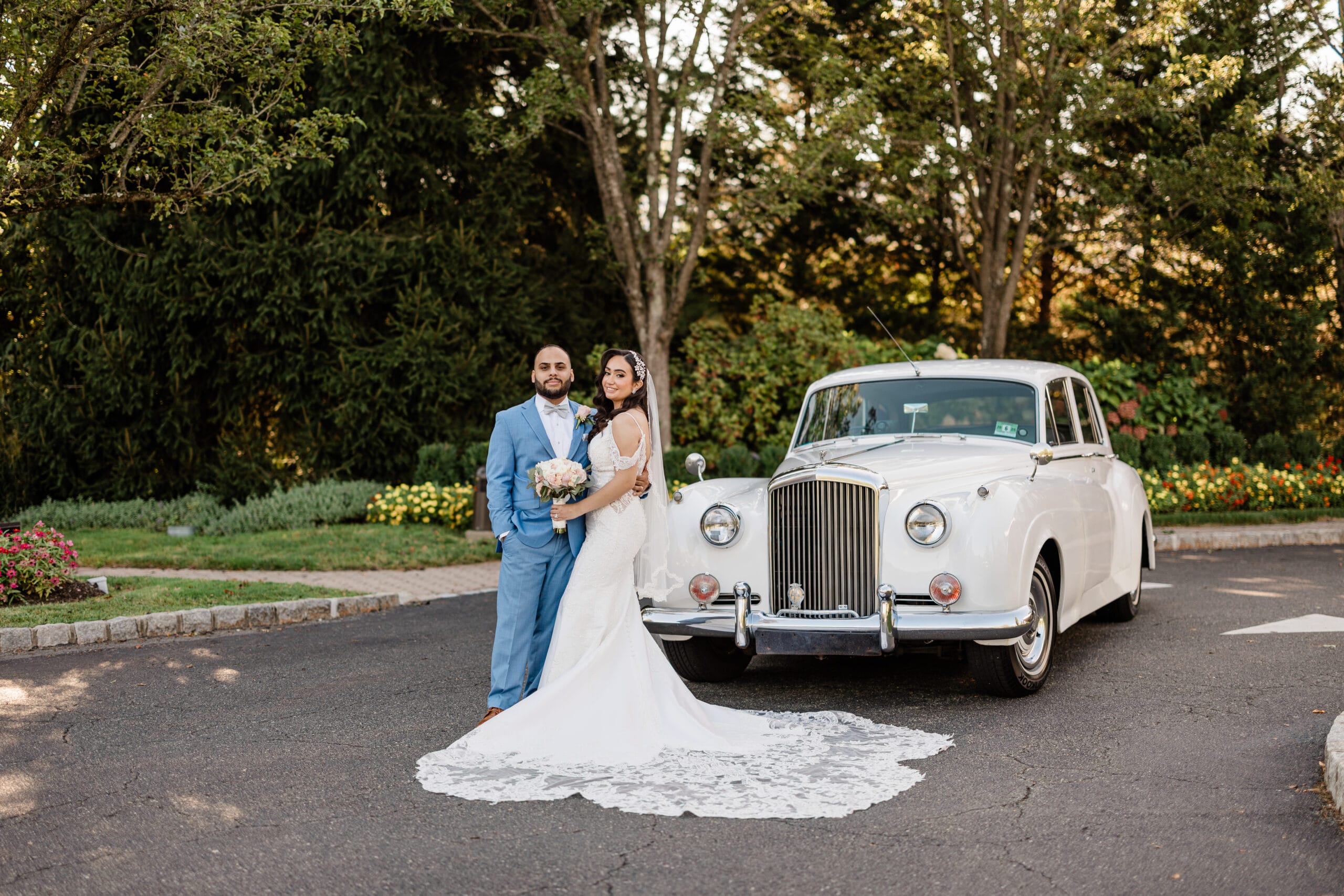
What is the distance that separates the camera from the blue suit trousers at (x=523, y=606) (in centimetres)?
590

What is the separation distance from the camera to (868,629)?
600 centimetres

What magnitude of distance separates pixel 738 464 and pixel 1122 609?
21.0 ft

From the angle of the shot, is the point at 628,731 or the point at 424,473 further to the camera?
the point at 424,473

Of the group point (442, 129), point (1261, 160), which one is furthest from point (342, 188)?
point (1261, 160)

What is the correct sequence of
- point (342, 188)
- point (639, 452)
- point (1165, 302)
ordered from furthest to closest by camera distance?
1. point (1165, 302)
2. point (342, 188)
3. point (639, 452)

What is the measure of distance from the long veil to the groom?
216 mm

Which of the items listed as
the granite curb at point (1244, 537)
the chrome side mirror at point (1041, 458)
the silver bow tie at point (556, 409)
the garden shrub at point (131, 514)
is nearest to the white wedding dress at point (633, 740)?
the silver bow tie at point (556, 409)

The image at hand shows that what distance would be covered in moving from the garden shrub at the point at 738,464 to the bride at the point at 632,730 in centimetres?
814

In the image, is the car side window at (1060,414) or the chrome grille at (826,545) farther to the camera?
the car side window at (1060,414)

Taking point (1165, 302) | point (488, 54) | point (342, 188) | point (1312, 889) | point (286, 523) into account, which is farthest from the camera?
point (1165, 302)

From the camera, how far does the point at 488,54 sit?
60.5ft

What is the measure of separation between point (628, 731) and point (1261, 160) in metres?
17.9

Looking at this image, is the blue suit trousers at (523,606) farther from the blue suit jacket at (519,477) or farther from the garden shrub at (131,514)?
the garden shrub at (131,514)

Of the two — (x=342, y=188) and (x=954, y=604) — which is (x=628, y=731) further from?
(x=342, y=188)
